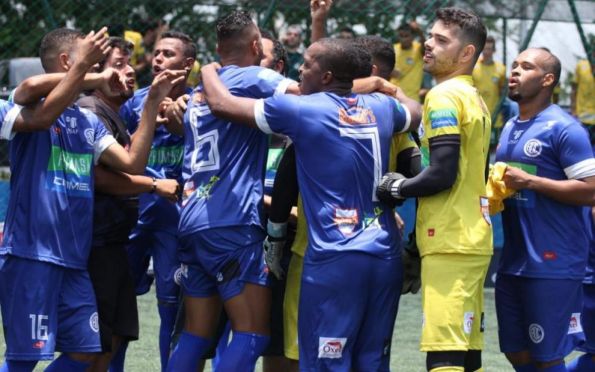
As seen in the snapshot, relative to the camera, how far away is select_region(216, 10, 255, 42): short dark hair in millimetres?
6266

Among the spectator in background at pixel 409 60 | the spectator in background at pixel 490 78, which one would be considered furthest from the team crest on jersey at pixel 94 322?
the spectator in background at pixel 490 78

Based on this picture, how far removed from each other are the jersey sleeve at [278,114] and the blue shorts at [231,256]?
1.87ft

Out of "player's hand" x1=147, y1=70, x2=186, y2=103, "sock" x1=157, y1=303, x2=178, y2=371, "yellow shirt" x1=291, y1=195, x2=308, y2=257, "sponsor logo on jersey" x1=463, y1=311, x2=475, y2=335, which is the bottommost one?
"sock" x1=157, y1=303, x2=178, y2=371

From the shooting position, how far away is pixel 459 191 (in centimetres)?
590

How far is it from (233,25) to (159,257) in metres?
1.81

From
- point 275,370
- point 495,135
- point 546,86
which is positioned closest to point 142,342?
point 275,370

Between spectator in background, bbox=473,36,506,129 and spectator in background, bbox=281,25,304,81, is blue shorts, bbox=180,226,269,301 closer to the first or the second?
spectator in background, bbox=281,25,304,81

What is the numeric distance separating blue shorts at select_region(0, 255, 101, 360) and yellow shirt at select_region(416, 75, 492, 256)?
168 cm

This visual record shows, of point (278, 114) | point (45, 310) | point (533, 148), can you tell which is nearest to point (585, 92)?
point (533, 148)

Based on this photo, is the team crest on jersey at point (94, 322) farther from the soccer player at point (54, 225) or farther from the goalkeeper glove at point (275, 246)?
→ the goalkeeper glove at point (275, 246)

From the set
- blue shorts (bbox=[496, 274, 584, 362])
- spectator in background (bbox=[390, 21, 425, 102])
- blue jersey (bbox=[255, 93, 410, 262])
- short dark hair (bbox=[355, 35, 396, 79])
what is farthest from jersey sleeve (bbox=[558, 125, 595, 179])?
spectator in background (bbox=[390, 21, 425, 102])

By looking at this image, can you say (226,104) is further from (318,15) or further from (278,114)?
(318,15)

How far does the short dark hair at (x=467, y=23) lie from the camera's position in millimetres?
6059

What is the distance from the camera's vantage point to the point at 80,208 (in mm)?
6074
